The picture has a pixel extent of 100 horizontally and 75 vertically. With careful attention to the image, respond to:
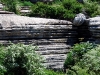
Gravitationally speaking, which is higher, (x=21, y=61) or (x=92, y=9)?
(x=92, y=9)

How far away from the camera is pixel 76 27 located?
16906 millimetres

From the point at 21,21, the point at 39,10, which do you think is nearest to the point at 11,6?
the point at 39,10

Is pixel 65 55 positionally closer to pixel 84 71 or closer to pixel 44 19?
pixel 44 19

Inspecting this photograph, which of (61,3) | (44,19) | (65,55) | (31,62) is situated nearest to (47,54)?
(65,55)

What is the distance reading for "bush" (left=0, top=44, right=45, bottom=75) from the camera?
499 inches

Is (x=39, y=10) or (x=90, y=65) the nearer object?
(x=90, y=65)

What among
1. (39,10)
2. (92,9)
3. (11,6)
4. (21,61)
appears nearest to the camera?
(21,61)

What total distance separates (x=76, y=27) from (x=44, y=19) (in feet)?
5.19

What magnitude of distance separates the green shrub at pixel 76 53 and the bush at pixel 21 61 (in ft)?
7.78

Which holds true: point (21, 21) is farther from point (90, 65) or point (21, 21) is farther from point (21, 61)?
point (90, 65)

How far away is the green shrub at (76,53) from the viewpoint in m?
15.0

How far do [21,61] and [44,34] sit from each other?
3.59m

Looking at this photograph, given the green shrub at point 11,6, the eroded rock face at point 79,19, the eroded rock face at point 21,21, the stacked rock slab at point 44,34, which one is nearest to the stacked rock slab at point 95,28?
the eroded rock face at point 79,19

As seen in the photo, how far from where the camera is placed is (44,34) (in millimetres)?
16125
